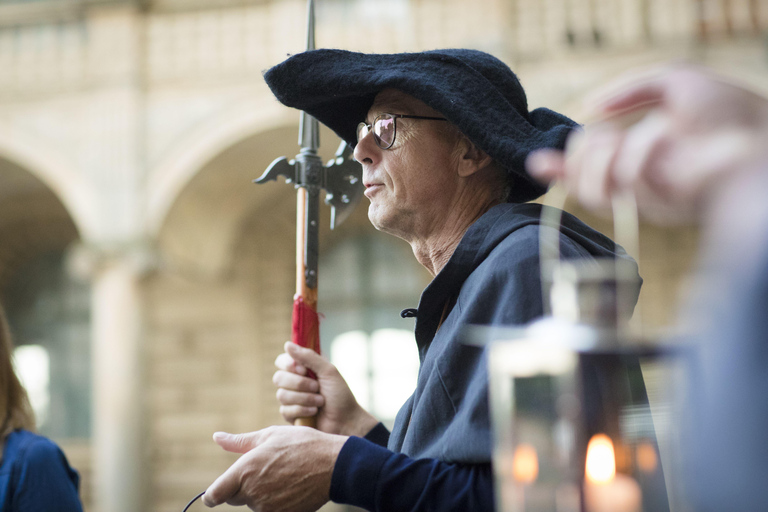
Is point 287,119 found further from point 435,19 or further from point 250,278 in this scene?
point 250,278

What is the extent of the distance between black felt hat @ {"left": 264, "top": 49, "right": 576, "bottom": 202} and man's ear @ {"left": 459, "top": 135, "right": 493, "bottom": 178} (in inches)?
3.1

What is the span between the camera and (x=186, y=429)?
9047 mm

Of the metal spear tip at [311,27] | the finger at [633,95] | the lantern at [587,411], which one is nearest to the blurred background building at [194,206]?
the metal spear tip at [311,27]

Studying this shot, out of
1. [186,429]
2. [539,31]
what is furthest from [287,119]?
[186,429]

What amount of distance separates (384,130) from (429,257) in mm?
285

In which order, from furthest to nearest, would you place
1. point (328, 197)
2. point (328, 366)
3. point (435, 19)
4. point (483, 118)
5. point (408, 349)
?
point (408, 349) → point (435, 19) → point (328, 197) → point (328, 366) → point (483, 118)

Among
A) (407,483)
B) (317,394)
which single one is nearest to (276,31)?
(317,394)

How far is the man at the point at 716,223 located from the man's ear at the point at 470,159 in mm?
969

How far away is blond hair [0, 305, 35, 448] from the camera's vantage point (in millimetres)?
2125

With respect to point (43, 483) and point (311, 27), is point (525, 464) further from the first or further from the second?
point (43, 483)

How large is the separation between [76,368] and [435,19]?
5.95 meters

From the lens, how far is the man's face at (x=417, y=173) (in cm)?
159

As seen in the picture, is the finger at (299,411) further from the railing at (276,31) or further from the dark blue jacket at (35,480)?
the railing at (276,31)

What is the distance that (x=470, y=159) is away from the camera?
160cm
